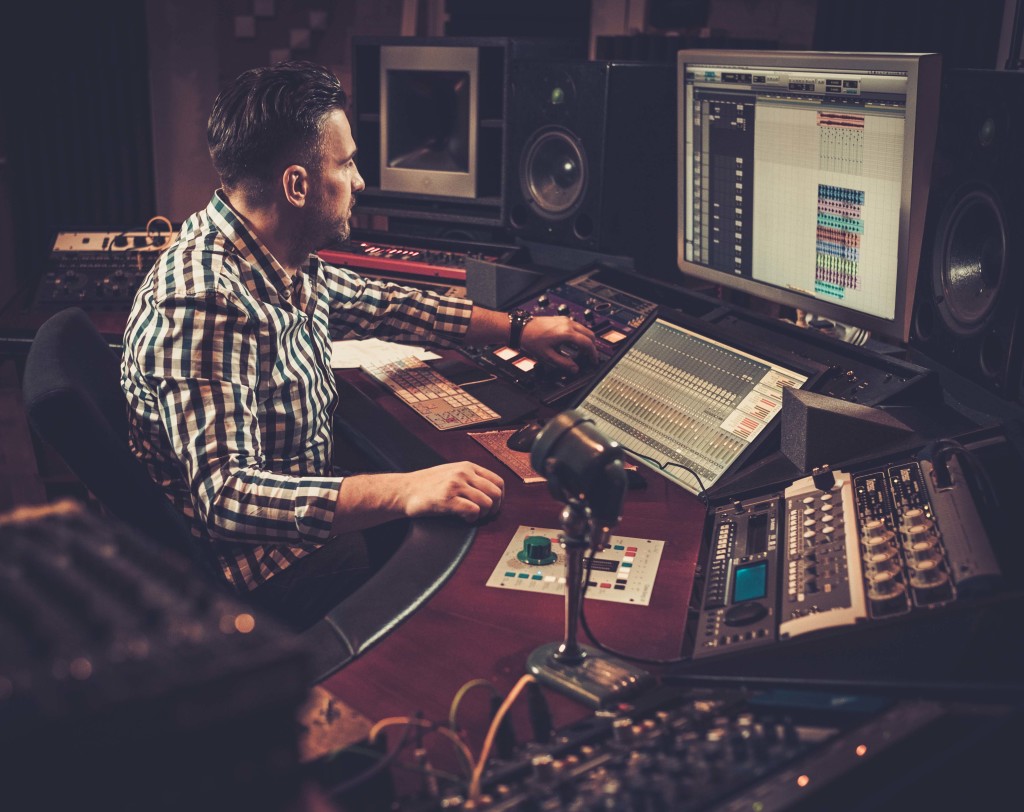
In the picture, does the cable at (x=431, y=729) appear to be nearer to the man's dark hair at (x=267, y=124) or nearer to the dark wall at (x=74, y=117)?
the man's dark hair at (x=267, y=124)

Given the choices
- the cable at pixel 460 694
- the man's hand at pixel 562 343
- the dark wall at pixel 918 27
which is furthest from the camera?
the dark wall at pixel 918 27

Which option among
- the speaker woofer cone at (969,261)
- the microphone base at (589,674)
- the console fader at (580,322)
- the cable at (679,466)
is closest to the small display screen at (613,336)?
the console fader at (580,322)

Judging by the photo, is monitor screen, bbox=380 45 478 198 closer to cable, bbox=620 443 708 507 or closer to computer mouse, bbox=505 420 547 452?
computer mouse, bbox=505 420 547 452

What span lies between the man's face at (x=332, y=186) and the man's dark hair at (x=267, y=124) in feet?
0.06

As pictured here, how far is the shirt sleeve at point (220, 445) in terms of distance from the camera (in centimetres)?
142

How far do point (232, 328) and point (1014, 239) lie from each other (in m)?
1.07

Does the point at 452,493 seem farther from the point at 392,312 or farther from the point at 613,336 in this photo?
the point at 392,312

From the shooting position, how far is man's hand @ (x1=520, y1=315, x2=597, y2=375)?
1984 mm

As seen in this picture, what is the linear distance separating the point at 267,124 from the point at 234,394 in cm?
45

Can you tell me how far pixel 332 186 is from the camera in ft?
5.66

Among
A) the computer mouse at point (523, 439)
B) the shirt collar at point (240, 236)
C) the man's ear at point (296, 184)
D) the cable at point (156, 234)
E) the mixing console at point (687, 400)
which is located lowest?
the computer mouse at point (523, 439)

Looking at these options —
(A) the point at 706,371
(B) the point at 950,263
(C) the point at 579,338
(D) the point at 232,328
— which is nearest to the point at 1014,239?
(B) the point at 950,263

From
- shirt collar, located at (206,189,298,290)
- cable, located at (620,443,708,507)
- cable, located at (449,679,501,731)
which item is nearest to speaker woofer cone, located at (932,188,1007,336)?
cable, located at (620,443,708,507)

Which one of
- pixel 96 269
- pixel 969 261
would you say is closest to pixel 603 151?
pixel 969 261
